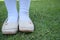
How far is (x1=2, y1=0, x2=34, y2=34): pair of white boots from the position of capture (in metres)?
0.85

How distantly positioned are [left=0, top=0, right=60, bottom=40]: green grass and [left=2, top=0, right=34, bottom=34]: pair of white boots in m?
0.04

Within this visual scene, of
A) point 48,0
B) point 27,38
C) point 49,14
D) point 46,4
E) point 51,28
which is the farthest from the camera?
point 48,0

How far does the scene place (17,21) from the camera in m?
0.92

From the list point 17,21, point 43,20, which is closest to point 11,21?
point 17,21

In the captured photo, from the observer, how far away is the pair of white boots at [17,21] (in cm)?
85

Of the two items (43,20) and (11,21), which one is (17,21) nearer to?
(11,21)

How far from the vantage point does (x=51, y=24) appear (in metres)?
1.00

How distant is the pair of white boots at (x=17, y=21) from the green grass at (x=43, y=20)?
0.04 m

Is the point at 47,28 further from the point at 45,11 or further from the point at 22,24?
the point at 45,11

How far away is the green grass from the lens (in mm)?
852

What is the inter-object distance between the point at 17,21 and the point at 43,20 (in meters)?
0.23

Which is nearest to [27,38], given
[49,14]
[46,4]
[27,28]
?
[27,28]

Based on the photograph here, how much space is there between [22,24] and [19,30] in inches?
1.7

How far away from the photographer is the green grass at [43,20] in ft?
2.79
